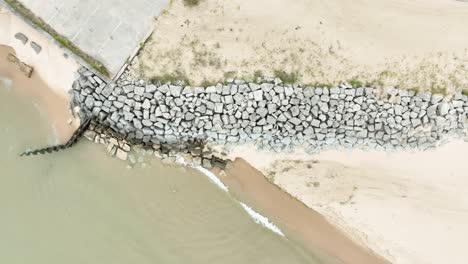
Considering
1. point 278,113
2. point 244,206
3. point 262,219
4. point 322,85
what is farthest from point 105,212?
point 322,85

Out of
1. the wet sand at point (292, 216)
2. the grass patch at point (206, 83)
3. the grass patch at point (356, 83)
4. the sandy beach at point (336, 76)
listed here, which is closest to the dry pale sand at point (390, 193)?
the sandy beach at point (336, 76)

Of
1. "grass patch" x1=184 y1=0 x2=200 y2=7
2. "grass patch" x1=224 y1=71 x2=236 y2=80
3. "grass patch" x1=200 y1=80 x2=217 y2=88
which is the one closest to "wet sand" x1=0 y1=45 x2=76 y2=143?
"grass patch" x1=200 y1=80 x2=217 y2=88

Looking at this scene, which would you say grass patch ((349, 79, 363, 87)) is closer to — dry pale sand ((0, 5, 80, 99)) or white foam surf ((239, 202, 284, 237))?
white foam surf ((239, 202, 284, 237))

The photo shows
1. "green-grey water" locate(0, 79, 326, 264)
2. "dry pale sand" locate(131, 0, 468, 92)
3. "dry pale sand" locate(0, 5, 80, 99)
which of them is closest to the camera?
"dry pale sand" locate(131, 0, 468, 92)

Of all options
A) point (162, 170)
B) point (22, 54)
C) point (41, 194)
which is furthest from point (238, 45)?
point (41, 194)

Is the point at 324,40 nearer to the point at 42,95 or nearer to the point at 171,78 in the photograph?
the point at 171,78

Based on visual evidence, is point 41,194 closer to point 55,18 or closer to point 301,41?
point 55,18
